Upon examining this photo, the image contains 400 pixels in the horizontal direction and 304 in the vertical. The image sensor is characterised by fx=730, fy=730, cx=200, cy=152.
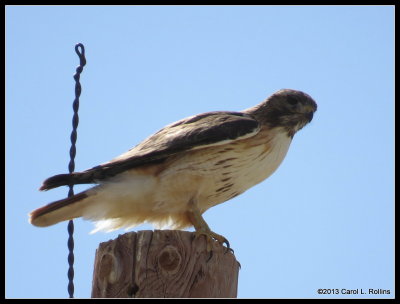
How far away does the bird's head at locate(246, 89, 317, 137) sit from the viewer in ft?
22.3

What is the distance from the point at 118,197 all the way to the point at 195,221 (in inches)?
25.5

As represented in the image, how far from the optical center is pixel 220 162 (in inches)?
233

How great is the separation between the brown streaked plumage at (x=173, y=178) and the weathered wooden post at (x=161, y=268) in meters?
1.25

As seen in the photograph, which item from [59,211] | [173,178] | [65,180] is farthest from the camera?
[173,178]

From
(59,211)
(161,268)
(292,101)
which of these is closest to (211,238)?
(161,268)

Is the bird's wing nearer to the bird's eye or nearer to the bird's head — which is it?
the bird's head

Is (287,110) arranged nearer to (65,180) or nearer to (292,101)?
(292,101)

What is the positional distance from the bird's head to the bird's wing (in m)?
0.56

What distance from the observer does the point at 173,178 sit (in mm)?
5824

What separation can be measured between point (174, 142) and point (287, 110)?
1.51 m

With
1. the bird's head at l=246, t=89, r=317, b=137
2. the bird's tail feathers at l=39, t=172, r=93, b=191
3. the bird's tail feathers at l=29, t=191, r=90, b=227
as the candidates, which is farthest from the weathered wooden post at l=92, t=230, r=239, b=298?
the bird's head at l=246, t=89, r=317, b=137

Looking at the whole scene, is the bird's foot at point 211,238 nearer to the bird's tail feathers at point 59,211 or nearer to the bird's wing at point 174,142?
the bird's wing at point 174,142

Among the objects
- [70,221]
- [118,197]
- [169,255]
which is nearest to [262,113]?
[118,197]
